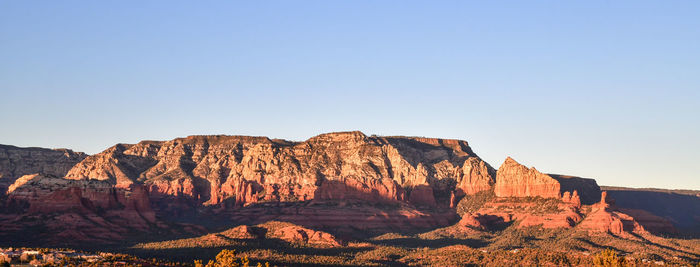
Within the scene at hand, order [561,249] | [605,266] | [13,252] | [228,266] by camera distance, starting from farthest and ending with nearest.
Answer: [561,249] < [13,252] < [605,266] < [228,266]

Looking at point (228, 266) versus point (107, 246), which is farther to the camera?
point (107, 246)

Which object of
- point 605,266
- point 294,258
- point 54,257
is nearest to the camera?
point 605,266

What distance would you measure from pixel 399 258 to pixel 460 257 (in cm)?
1444

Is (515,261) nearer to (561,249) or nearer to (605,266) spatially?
(561,249)

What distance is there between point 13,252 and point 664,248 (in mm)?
126921

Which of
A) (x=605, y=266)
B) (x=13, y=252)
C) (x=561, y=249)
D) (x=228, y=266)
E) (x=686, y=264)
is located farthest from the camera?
(x=561, y=249)

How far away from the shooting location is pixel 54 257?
408 ft

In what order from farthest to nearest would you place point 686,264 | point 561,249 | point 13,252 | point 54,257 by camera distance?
point 561,249
point 686,264
point 13,252
point 54,257

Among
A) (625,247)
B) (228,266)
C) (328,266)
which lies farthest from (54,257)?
(625,247)

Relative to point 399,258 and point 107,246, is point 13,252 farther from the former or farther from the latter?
point 399,258

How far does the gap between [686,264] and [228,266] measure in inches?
3876

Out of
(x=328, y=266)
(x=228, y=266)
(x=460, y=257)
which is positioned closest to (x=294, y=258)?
(x=328, y=266)

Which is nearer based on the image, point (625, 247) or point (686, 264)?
point (686, 264)

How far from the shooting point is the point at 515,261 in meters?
167
